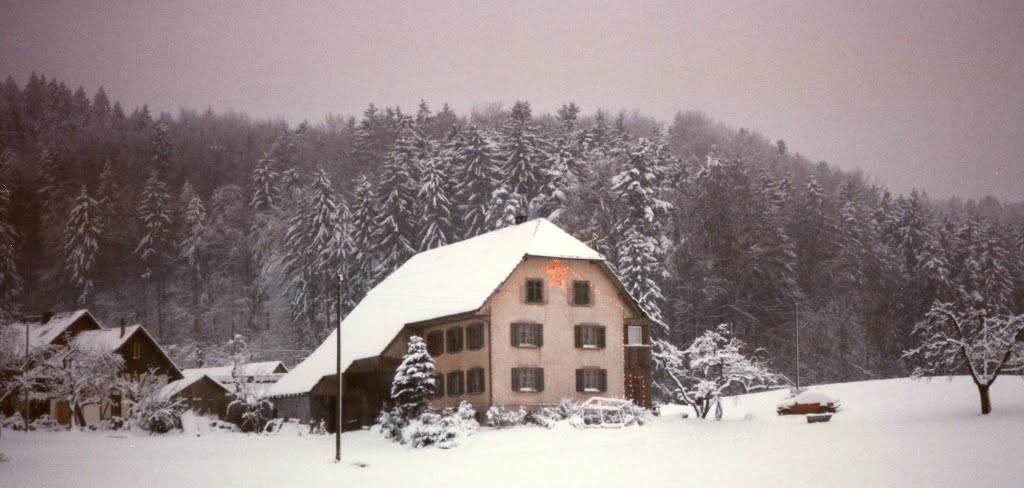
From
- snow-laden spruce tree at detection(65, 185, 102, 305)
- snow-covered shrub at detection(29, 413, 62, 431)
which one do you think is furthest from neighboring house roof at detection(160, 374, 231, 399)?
snow-laden spruce tree at detection(65, 185, 102, 305)

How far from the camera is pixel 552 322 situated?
53406mm

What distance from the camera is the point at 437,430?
43.6m

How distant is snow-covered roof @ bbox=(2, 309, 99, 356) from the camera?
204 feet

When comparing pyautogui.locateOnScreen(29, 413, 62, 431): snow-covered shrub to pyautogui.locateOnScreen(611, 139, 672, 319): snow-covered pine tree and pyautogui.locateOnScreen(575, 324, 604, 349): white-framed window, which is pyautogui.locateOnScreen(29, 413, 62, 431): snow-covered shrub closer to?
pyautogui.locateOnScreen(575, 324, 604, 349): white-framed window

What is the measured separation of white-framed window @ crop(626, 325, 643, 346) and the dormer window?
20.3 feet

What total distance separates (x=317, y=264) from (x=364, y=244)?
4.65 metres

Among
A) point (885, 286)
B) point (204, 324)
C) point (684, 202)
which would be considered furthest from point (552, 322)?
point (204, 324)

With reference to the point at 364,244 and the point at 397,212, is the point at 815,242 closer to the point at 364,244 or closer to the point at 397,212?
the point at 397,212

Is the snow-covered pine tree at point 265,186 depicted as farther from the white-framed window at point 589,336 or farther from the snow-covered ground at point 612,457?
the white-framed window at point 589,336

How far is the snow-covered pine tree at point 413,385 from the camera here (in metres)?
48.2

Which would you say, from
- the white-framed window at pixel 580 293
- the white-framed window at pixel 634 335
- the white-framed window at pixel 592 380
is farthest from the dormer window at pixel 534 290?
the white-framed window at pixel 634 335

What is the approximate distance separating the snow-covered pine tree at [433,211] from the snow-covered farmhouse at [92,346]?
21811mm

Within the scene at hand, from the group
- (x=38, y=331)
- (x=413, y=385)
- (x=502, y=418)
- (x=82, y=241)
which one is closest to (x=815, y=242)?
(x=502, y=418)

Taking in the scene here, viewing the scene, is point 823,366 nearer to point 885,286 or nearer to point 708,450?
point 885,286
